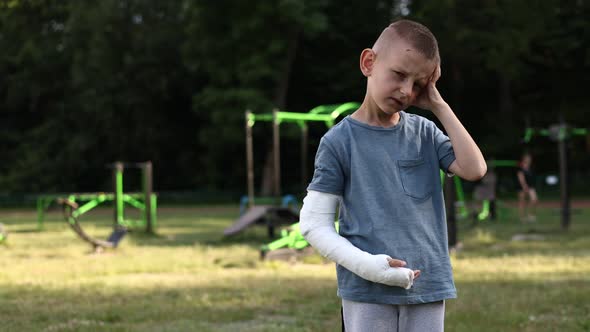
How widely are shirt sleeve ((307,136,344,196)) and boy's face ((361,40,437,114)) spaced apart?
0.21 metres

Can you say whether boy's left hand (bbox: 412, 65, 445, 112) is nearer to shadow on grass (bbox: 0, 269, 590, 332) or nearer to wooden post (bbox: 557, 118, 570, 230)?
shadow on grass (bbox: 0, 269, 590, 332)

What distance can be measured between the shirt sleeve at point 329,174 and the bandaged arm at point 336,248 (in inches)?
0.8

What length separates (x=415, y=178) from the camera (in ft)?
8.87

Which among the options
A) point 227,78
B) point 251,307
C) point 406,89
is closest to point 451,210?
point 251,307

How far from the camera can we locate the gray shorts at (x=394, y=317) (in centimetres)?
267

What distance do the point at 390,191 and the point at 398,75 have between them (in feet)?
1.15

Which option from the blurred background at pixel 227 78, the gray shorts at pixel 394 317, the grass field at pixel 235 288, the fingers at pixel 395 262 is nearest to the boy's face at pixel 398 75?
the fingers at pixel 395 262

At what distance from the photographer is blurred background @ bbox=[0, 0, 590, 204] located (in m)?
35.1

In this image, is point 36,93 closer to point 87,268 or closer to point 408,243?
point 87,268

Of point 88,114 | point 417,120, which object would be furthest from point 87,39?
A: point 417,120

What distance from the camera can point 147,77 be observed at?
1519 inches

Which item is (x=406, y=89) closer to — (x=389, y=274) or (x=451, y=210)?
(x=389, y=274)

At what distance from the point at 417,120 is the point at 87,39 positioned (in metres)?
39.0

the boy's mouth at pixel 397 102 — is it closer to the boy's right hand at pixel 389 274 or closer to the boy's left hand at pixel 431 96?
the boy's left hand at pixel 431 96
